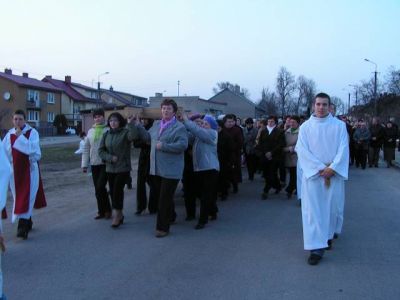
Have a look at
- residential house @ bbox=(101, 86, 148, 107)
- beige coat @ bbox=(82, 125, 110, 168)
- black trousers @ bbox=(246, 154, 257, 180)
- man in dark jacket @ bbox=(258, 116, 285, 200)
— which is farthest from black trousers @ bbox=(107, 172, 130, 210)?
residential house @ bbox=(101, 86, 148, 107)

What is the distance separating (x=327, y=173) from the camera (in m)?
6.10

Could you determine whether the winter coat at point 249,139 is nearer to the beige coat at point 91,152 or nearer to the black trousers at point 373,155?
the black trousers at point 373,155

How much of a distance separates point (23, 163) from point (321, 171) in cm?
438

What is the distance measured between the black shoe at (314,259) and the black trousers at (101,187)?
3875 millimetres

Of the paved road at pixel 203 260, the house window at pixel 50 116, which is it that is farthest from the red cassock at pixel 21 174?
the house window at pixel 50 116

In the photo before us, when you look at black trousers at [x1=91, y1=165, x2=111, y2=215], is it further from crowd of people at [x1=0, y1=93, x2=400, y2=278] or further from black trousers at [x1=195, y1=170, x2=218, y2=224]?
black trousers at [x1=195, y1=170, x2=218, y2=224]

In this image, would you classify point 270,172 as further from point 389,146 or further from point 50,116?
point 50,116

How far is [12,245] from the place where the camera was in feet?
22.7

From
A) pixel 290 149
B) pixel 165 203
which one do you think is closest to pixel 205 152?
pixel 165 203

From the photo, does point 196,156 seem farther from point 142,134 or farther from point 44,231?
point 44,231

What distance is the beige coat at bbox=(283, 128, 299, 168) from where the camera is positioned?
1114 cm

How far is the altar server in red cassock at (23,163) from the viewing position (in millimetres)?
7457

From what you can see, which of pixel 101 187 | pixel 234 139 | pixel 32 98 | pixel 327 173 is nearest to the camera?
pixel 327 173

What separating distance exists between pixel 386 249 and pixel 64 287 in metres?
4.15
